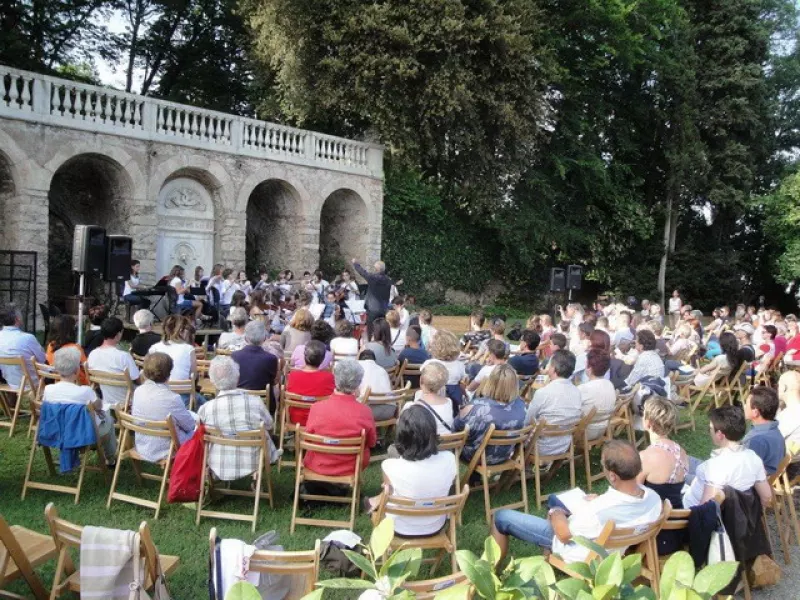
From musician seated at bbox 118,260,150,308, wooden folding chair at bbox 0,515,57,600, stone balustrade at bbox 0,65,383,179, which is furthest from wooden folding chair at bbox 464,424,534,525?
stone balustrade at bbox 0,65,383,179

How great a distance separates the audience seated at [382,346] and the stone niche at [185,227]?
10.3 metres

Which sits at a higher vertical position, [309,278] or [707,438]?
[309,278]

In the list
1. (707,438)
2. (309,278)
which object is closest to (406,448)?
(707,438)

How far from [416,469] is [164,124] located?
45.0 feet

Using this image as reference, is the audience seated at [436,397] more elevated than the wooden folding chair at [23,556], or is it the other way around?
the audience seated at [436,397]

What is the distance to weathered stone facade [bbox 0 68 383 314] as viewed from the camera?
13.1 metres

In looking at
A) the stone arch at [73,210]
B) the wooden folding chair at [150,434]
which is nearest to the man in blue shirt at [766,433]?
the wooden folding chair at [150,434]

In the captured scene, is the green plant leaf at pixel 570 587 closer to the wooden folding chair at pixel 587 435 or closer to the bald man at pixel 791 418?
the wooden folding chair at pixel 587 435

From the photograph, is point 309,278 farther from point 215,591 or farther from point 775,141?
point 775,141

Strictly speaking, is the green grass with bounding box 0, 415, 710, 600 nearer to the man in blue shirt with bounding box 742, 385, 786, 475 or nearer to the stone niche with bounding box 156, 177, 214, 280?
the man in blue shirt with bounding box 742, 385, 786, 475

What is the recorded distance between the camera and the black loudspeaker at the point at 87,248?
886 centimetres

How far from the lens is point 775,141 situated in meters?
27.0

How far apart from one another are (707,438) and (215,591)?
21.2 feet

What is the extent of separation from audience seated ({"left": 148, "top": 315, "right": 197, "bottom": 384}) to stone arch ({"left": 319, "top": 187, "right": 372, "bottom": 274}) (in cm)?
1357
